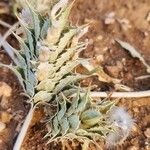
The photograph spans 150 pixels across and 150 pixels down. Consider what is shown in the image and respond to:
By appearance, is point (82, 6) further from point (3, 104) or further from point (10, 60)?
point (3, 104)

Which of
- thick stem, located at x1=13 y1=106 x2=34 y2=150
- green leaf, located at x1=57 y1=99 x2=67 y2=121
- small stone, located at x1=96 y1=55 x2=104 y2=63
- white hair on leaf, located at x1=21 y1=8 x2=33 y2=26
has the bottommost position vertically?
thick stem, located at x1=13 y1=106 x2=34 y2=150

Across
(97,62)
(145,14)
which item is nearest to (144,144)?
(97,62)

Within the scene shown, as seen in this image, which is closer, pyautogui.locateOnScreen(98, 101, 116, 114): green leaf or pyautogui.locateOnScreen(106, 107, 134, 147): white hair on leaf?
pyautogui.locateOnScreen(98, 101, 116, 114): green leaf

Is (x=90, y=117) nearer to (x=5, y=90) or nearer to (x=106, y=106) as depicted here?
(x=106, y=106)

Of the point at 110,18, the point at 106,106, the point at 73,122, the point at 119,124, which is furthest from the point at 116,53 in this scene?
the point at 73,122

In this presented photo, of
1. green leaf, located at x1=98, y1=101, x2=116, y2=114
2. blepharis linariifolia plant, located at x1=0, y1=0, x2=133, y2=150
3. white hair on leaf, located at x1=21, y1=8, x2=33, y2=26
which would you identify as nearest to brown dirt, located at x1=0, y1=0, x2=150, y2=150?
blepharis linariifolia plant, located at x1=0, y1=0, x2=133, y2=150

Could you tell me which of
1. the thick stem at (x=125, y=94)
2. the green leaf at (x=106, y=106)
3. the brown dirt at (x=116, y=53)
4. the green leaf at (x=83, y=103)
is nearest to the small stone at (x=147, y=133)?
the brown dirt at (x=116, y=53)

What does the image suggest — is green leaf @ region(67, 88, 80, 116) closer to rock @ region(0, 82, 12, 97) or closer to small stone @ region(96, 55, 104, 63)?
rock @ region(0, 82, 12, 97)
